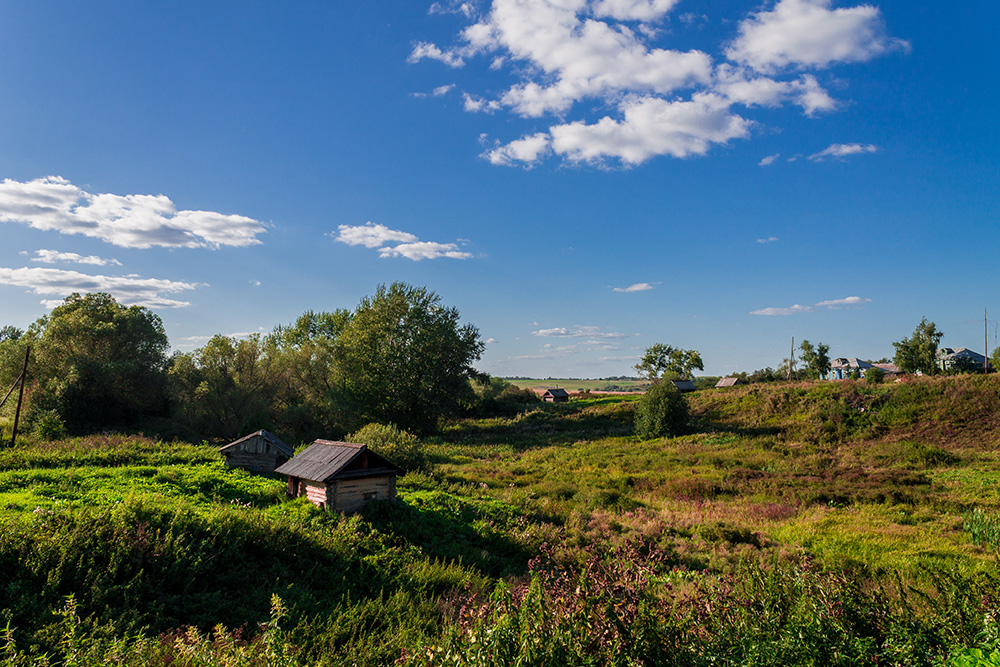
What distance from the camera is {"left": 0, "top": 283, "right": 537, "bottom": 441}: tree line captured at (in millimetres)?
37125

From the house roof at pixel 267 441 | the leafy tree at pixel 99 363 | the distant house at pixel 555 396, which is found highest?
the leafy tree at pixel 99 363

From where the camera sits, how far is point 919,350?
5738 cm

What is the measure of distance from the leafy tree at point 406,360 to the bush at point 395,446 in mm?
15942

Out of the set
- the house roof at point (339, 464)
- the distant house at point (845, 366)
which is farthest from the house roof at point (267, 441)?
the distant house at point (845, 366)

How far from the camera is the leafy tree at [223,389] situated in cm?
3725

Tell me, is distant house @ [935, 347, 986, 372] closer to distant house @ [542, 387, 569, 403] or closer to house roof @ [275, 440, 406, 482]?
distant house @ [542, 387, 569, 403]

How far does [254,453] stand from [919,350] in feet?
233

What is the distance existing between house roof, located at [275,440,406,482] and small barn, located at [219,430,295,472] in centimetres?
504

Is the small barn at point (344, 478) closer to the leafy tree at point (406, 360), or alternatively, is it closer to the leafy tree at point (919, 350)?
the leafy tree at point (406, 360)

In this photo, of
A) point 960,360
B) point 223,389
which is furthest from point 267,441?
point 960,360

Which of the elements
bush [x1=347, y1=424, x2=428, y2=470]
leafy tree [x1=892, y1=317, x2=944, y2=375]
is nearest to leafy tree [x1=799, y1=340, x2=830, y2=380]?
leafy tree [x1=892, y1=317, x2=944, y2=375]

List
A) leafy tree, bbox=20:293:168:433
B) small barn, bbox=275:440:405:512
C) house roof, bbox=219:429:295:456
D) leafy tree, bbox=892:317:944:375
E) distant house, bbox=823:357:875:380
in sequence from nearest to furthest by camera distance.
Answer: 1. small barn, bbox=275:440:405:512
2. house roof, bbox=219:429:295:456
3. leafy tree, bbox=20:293:168:433
4. leafy tree, bbox=892:317:944:375
5. distant house, bbox=823:357:875:380

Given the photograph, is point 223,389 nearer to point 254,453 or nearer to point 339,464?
point 254,453

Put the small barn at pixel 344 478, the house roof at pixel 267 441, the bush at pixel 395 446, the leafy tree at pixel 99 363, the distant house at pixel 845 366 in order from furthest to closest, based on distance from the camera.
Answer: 1. the distant house at pixel 845 366
2. the leafy tree at pixel 99 363
3. the bush at pixel 395 446
4. the house roof at pixel 267 441
5. the small barn at pixel 344 478
